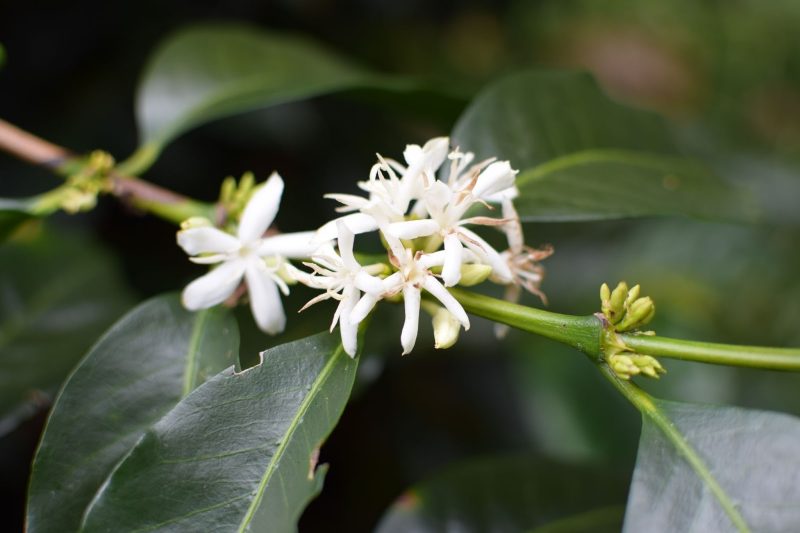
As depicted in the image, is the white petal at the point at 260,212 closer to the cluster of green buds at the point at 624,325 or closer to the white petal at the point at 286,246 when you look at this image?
the white petal at the point at 286,246

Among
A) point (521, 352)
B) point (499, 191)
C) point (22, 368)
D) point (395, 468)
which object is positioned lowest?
point (395, 468)

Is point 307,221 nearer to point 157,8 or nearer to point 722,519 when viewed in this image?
point 157,8

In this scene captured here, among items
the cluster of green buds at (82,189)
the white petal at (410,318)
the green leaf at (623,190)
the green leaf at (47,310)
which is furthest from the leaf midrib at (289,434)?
the green leaf at (47,310)

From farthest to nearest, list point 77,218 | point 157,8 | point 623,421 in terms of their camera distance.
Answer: point 157,8 < point 77,218 < point 623,421

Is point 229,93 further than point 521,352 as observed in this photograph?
No

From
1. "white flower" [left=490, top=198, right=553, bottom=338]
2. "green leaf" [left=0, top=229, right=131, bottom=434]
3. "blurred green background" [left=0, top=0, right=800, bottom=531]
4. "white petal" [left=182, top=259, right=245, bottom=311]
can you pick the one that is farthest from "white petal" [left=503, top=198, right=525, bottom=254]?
"green leaf" [left=0, top=229, right=131, bottom=434]

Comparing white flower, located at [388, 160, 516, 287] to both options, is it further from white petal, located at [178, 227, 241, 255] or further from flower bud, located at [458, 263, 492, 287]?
white petal, located at [178, 227, 241, 255]

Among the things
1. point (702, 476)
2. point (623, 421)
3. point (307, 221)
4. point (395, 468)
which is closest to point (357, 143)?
point (307, 221)
